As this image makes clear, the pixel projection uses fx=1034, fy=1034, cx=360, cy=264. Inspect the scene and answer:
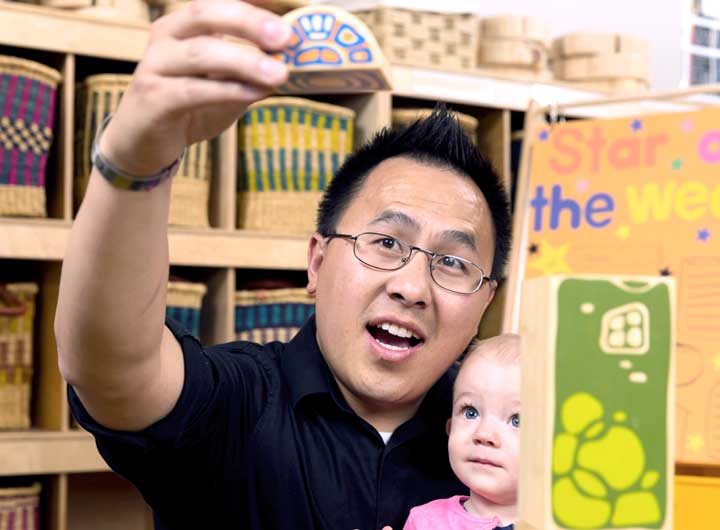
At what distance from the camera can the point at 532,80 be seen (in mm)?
3172

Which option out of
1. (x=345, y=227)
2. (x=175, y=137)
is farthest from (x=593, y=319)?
(x=345, y=227)

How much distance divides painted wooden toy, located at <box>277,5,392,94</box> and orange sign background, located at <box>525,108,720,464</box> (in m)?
1.00

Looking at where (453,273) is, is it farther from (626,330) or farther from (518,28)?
(518,28)

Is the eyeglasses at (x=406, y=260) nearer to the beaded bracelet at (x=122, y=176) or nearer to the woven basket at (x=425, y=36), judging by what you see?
the beaded bracelet at (x=122, y=176)

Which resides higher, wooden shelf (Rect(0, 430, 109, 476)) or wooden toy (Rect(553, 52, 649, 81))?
wooden toy (Rect(553, 52, 649, 81))

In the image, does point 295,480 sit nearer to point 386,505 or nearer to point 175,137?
point 386,505

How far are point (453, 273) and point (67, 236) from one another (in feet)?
4.72

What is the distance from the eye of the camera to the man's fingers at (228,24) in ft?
2.67

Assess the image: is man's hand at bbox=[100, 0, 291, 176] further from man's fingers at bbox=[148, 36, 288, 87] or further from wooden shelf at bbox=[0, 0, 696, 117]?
wooden shelf at bbox=[0, 0, 696, 117]

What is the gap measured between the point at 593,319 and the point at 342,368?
2.03ft

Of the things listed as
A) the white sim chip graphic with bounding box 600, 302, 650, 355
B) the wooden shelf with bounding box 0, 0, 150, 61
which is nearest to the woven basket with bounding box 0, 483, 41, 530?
the wooden shelf with bounding box 0, 0, 150, 61

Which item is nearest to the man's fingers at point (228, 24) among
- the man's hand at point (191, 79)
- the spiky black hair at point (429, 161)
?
the man's hand at point (191, 79)

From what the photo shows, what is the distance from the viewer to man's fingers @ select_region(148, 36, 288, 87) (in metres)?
0.80

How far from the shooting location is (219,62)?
0.80 m
